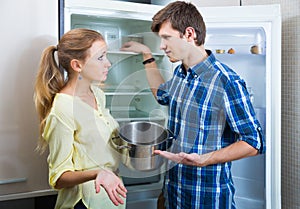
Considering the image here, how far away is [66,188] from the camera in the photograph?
1164 millimetres

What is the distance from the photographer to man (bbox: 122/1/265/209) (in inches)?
45.2

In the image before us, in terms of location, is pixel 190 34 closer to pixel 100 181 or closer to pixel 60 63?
pixel 60 63

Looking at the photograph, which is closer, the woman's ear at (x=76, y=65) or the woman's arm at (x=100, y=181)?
the woman's arm at (x=100, y=181)

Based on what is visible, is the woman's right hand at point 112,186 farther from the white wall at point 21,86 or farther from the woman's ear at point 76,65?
the white wall at point 21,86

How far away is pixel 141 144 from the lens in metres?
1.08

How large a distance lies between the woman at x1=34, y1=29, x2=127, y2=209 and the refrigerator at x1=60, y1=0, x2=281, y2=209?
0.05 m

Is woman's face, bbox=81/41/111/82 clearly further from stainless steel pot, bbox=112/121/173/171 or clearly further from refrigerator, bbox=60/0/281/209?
stainless steel pot, bbox=112/121/173/171

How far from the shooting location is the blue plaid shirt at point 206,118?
1151 millimetres

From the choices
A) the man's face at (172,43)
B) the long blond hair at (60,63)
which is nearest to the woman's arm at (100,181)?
the long blond hair at (60,63)

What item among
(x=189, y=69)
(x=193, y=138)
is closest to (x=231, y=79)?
(x=189, y=69)

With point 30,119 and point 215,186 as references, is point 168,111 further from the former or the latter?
point 30,119

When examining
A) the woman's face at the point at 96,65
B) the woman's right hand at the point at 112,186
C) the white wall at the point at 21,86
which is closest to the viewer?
the woman's right hand at the point at 112,186

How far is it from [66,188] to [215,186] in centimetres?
55

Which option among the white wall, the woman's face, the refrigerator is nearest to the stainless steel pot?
the refrigerator
